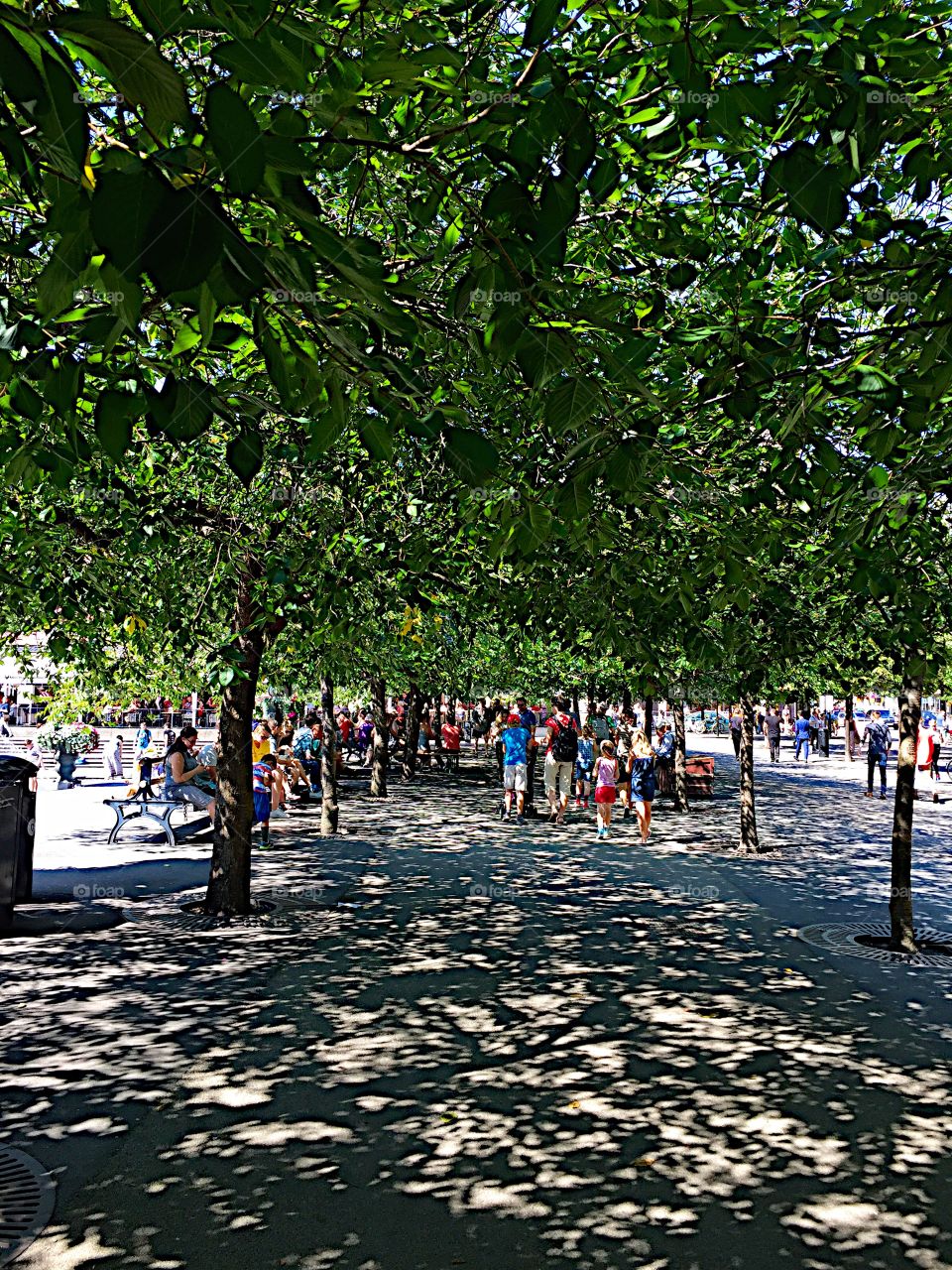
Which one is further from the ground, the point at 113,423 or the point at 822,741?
the point at 113,423

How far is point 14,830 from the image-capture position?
10039 mm

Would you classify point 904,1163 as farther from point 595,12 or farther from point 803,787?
point 803,787

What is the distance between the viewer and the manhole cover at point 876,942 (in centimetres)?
928

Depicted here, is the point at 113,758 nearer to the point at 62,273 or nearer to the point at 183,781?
the point at 183,781

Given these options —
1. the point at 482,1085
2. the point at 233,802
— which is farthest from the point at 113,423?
the point at 233,802

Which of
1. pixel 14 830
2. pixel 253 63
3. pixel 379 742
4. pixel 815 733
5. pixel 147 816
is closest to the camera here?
pixel 253 63

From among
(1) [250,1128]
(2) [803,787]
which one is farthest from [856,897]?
(2) [803,787]

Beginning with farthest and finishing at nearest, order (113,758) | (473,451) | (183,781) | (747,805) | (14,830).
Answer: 1. (113,758)
2. (747,805)
3. (183,781)
4. (14,830)
5. (473,451)

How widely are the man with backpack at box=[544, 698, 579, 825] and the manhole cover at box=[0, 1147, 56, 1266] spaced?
46.8 ft

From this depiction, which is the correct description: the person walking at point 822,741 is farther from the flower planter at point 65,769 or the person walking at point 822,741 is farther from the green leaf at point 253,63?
the green leaf at point 253,63

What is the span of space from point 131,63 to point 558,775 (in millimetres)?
18656

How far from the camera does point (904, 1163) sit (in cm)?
516

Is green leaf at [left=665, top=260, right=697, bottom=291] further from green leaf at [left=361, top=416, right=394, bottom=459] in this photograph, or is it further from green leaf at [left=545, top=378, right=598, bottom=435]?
green leaf at [left=361, top=416, right=394, bottom=459]

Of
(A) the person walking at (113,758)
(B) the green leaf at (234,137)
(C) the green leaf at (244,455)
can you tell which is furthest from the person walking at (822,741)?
(B) the green leaf at (234,137)
